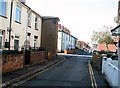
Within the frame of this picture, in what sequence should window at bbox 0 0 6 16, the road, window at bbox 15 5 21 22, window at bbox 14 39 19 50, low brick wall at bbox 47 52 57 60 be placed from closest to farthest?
1. the road
2. window at bbox 0 0 6 16
3. window at bbox 14 39 19 50
4. window at bbox 15 5 21 22
5. low brick wall at bbox 47 52 57 60

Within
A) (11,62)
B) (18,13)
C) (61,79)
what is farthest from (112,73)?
(18,13)

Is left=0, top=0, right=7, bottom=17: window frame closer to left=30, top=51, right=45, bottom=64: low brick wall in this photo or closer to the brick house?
left=30, top=51, right=45, bottom=64: low brick wall

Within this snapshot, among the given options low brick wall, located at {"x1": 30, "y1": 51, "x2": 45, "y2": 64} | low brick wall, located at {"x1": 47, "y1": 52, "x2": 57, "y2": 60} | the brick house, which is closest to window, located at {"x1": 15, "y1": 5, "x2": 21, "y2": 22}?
low brick wall, located at {"x1": 30, "y1": 51, "x2": 45, "y2": 64}

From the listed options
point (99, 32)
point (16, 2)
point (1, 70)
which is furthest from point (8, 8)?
point (99, 32)

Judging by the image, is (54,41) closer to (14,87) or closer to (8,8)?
(8,8)

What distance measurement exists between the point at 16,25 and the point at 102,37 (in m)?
58.0

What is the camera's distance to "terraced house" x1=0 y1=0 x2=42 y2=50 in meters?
22.7

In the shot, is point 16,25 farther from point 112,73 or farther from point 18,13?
point 112,73

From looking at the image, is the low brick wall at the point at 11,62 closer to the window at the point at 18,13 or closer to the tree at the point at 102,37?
the window at the point at 18,13

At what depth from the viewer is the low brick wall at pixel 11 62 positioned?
56.6 ft

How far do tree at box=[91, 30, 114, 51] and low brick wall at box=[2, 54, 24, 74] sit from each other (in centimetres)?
5618

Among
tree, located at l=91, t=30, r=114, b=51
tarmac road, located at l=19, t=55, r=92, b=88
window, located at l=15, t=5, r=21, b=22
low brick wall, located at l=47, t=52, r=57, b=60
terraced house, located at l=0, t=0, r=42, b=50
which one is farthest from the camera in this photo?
tree, located at l=91, t=30, r=114, b=51

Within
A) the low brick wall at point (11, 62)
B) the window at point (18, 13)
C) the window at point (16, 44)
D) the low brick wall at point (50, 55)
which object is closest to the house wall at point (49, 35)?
the low brick wall at point (50, 55)

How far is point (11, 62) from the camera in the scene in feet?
62.2
